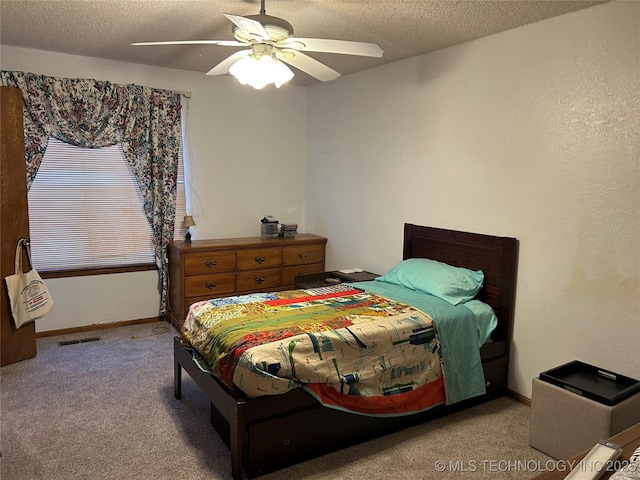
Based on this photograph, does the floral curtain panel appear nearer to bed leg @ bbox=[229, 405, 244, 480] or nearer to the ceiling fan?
the ceiling fan

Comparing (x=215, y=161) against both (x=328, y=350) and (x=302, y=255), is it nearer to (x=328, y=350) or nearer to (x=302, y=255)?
(x=302, y=255)

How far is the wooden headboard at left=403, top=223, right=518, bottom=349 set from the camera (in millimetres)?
3131

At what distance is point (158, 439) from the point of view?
2605mm

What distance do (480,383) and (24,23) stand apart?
3816mm

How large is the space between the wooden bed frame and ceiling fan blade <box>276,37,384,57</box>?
5.20 ft

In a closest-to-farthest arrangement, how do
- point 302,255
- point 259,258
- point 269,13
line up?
point 269,13 < point 259,258 < point 302,255

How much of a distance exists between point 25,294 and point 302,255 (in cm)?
245

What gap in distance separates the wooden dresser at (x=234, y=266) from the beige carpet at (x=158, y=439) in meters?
0.97

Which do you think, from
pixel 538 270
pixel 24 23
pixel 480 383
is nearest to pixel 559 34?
pixel 538 270

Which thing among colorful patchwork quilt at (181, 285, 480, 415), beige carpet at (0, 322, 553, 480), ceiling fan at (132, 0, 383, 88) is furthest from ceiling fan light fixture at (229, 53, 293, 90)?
beige carpet at (0, 322, 553, 480)

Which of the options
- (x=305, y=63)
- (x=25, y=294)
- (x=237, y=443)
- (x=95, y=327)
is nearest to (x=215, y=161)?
(x=95, y=327)

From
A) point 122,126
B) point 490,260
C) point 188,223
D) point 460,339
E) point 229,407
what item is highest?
point 122,126

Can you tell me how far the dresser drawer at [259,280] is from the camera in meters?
4.50

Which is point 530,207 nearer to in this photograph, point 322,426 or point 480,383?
point 480,383
